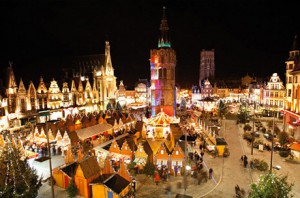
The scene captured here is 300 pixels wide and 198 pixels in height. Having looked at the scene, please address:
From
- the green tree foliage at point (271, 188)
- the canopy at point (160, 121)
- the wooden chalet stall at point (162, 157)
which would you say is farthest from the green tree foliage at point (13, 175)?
the canopy at point (160, 121)

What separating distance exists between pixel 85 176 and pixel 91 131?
11.8 meters

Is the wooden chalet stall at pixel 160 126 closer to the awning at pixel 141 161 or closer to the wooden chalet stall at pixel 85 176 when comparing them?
the awning at pixel 141 161

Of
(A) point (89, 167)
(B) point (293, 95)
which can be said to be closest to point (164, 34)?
(B) point (293, 95)

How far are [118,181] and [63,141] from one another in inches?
449

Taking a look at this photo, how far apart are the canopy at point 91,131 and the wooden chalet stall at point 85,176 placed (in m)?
9.77

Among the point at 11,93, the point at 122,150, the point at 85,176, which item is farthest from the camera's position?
the point at 11,93

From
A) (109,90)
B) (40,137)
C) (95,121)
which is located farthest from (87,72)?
(40,137)

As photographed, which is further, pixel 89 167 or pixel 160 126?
pixel 160 126

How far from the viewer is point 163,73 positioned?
3419 cm

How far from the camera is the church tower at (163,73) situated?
33.9 metres

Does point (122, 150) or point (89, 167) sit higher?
point (89, 167)

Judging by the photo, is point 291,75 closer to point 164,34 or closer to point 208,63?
point 164,34

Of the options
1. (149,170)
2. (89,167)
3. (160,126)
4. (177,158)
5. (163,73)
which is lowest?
(149,170)

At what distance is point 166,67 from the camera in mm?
34031
